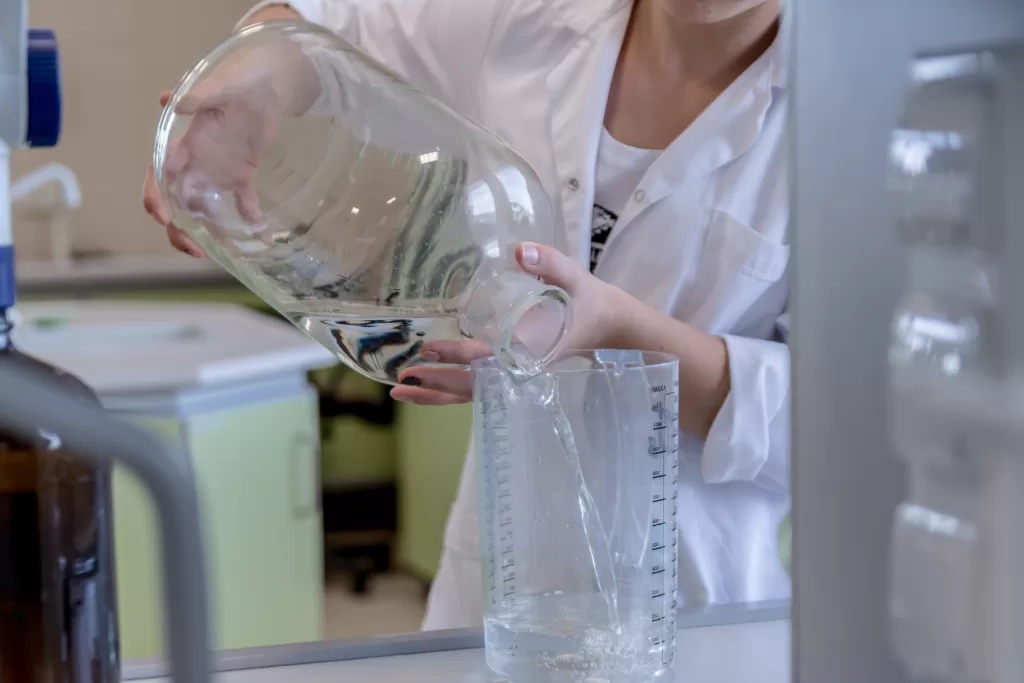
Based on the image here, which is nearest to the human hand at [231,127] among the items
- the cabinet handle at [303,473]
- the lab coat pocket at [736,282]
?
the lab coat pocket at [736,282]

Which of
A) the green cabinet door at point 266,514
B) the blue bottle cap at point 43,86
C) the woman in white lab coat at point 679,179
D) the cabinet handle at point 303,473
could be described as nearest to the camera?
the blue bottle cap at point 43,86

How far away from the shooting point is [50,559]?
34 cm

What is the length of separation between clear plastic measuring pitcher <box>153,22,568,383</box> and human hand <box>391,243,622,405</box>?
0.01 meters

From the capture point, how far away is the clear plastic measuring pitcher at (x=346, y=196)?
551 mm

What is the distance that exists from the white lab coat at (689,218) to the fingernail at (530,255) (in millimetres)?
227

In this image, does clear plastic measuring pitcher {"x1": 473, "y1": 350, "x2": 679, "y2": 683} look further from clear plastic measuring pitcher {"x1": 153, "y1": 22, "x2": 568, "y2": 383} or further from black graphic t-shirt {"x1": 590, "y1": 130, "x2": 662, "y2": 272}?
black graphic t-shirt {"x1": 590, "y1": 130, "x2": 662, "y2": 272}

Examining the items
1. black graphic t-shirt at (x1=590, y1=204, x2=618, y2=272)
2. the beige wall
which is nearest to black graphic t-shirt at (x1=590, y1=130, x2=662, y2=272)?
black graphic t-shirt at (x1=590, y1=204, x2=618, y2=272)

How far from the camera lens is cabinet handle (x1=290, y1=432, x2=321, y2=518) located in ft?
5.36

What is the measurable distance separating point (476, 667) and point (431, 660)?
2 cm

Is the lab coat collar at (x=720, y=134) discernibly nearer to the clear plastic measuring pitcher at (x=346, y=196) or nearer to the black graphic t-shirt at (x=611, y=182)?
the black graphic t-shirt at (x=611, y=182)

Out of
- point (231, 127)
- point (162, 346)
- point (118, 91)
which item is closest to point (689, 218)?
point (231, 127)

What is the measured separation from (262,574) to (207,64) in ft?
3.76

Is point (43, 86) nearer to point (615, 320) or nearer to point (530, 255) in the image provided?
point (530, 255)

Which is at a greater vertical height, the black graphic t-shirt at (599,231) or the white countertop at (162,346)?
the black graphic t-shirt at (599,231)
